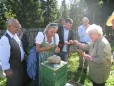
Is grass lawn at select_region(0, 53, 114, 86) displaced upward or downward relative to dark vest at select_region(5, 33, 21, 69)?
downward

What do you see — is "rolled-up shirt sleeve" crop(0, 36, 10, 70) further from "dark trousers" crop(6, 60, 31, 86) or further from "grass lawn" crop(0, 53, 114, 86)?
"grass lawn" crop(0, 53, 114, 86)

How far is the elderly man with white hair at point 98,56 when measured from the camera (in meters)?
4.45

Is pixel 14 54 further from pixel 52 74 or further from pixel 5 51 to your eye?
pixel 52 74

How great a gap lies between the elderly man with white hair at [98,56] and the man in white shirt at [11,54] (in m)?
1.43

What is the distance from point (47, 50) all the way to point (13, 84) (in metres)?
1.11

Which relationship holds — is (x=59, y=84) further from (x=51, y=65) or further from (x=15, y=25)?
(x=15, y=25)

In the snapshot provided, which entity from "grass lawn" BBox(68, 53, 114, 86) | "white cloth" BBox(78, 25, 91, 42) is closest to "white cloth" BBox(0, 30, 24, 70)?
"grass lawn" BBox(68, 53, 114, 86)

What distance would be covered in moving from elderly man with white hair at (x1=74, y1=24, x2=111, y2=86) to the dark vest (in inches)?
55.2

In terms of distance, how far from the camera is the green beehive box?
459cm

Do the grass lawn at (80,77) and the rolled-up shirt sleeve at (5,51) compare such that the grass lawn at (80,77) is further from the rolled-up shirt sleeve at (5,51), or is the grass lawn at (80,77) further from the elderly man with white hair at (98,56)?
the rolled-up shirt sleeve at (5,51)

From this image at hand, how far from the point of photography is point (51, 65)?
4758 millimetres

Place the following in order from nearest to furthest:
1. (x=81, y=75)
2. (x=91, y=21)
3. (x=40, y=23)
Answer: (x=81, y=75)
(x=40, y=23)
(x=91, y=21)

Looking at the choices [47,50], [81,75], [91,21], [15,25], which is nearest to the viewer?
[15,25]

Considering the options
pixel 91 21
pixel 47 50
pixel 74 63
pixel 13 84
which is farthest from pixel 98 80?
pixel 91 21
